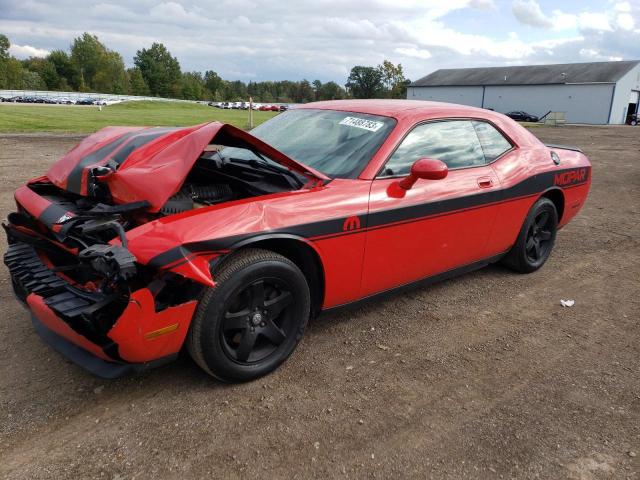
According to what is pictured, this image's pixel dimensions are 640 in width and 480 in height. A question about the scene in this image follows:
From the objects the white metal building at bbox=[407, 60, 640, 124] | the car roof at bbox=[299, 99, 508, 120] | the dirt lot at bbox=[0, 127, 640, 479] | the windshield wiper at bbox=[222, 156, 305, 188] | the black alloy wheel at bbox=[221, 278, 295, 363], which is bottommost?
the dirt lot at bbox=[0, 127, 640, 479]

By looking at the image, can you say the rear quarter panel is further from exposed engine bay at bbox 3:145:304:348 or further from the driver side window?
exposed engine bay at bbox 3:145:304:348

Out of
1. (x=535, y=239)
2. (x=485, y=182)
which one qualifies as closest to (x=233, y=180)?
(x=485, y=182)

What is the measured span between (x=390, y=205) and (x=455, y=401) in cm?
123

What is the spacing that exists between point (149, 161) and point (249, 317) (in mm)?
1056

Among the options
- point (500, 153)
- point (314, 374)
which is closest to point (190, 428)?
point (314, 374)

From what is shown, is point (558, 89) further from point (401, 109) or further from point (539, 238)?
point (401, 109)

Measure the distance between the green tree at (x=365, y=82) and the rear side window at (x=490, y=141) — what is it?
280ft

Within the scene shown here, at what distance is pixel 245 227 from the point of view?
2.55 meters

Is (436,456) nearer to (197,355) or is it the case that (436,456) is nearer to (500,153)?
(197,355)

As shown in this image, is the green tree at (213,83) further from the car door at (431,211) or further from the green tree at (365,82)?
the car door at (431,211)

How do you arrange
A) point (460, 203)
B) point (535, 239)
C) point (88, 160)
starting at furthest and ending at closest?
point (535, 239)
point (460, 203)
point (88, 160)

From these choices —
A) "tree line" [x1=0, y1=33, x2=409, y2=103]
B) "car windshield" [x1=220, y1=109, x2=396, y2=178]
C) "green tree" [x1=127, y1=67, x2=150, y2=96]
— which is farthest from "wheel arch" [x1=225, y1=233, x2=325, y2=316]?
"green tree" [x1=127, y1=67, x2=150, y2=96]

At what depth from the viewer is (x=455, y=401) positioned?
2.72m

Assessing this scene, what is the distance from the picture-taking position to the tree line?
279 ft
